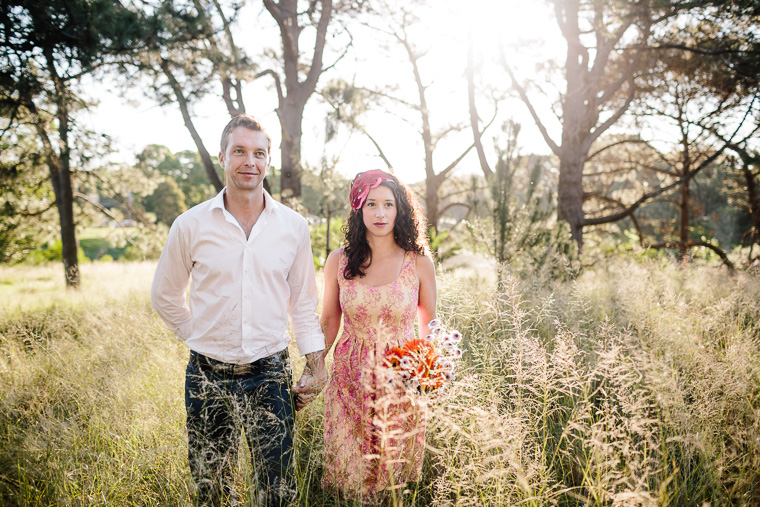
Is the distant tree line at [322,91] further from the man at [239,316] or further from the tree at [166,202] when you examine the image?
the tree at [166,202]

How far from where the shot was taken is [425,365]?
5.75 feet

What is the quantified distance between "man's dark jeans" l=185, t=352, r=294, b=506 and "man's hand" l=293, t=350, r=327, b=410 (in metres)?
0.08

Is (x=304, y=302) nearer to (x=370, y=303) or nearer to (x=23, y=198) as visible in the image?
(x=370, y=303)

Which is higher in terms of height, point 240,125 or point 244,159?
point 240,125

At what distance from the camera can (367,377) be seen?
2109 mm

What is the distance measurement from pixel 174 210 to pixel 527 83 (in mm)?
31340

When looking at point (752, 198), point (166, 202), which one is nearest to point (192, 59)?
point (752, 198)

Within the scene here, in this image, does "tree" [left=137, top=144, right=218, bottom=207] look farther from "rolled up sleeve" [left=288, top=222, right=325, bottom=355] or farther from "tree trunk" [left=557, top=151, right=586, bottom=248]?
"rolled up sleeve" [left=288, top=222, right=325, bottom=355]

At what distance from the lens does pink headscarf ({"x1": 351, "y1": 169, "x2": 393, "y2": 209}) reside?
247cm

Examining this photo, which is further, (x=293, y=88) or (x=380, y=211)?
(x=293, y=88)

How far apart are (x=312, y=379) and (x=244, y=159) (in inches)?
46.6

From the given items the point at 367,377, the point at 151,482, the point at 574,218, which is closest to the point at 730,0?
the point at 574,218

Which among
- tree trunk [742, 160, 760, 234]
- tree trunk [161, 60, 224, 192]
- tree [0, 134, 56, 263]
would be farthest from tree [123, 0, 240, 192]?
tree trunk [742, 160, 760, 234]

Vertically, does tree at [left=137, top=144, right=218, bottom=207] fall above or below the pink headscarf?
above
